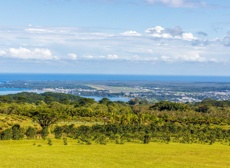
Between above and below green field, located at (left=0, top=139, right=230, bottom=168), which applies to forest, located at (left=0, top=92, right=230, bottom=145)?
below

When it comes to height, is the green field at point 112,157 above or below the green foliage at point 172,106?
above

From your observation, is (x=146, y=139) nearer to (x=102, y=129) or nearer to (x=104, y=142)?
(x=104, y=142)

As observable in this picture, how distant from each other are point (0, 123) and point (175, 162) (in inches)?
1366

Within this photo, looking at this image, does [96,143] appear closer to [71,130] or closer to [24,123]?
[71,130]

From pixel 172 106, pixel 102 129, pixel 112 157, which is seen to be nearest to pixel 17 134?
pixel 102 129

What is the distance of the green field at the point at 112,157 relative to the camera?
85.9ft

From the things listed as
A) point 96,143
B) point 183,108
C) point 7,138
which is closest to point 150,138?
point 96,143

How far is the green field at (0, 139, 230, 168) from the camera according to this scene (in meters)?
26.2

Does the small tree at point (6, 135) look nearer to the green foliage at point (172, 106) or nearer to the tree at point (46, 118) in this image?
the tree at point (46, 118)

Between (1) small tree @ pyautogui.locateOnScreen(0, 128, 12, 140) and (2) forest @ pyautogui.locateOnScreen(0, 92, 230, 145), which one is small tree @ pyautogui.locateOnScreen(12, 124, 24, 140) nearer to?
(2) forest @ pyautogui.locateOnScreen(0, 92, 230, 145)

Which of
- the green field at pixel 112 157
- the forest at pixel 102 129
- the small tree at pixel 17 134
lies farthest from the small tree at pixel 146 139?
the small tree at pixel 17 134

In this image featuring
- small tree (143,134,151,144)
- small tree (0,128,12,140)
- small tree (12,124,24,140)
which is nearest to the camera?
small tree (143,134,151,144)

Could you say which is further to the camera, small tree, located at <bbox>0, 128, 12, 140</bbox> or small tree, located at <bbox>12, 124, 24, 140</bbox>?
small tree, located at <bbox>12, 124, 24, 140</bbox>

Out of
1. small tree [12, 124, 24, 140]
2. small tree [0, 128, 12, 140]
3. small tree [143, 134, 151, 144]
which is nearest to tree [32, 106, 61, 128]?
small tree [12, 124, 24, 140]
